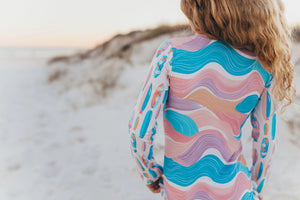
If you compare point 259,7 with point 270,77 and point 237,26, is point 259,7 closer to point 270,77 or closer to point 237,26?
point 237,26

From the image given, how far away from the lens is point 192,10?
898mm

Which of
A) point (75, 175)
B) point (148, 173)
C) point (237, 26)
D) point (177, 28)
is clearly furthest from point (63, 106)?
point (237, 26)

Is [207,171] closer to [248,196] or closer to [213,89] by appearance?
[248,196]

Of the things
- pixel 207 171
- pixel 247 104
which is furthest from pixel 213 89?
pixel 207 171

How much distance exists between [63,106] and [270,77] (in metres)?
5.80

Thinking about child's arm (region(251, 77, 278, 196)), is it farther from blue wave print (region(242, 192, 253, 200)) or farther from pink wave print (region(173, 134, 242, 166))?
pink wave print (region(173, 134, 242, 166))

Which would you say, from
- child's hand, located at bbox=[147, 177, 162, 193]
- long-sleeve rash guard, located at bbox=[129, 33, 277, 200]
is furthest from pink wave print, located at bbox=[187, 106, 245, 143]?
child's hand, located at bbox=[147, 177, 162, 193]

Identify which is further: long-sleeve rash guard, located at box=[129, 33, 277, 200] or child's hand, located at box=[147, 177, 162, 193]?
child's hand, located at box=[147, 177, 162, 193]

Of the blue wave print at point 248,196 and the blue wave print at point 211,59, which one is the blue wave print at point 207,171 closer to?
the blue wave print at point 248,196

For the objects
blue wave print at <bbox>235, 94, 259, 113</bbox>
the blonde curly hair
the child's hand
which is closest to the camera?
the blonde curly hair

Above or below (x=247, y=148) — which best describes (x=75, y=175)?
above

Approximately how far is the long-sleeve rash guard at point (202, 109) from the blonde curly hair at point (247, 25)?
0.10 feet

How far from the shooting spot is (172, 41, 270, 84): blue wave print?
2.83 ft

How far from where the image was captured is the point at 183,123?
93 centimetres
